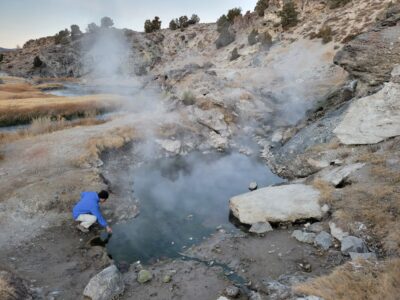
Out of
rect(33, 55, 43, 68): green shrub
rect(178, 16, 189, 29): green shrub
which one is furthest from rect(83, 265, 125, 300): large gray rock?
rect(178, 16, 189, 29): green shrub

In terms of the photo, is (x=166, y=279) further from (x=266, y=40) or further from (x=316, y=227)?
(x=266, y=40)

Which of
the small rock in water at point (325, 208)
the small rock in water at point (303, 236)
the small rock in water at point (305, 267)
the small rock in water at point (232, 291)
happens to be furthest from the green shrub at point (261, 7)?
the small rock in water at point (232, 291)

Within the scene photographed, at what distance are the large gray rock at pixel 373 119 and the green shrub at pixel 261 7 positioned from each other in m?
46.7

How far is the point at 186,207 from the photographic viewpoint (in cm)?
1459

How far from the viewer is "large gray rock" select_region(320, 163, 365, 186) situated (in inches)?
543

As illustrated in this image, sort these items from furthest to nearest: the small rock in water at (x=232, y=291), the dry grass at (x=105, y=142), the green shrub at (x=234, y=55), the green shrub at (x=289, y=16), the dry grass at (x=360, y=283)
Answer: the green shrub at (x=234, y=55), the green shrub at (x=289, y=16), the dry grass at (x=105, y=142), the small rock in water at (x=232, y=291), the dry grass at (x=360, y=283)

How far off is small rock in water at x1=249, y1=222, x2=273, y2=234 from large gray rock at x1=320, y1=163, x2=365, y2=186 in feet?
11.6

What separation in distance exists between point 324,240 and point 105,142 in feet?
44.4

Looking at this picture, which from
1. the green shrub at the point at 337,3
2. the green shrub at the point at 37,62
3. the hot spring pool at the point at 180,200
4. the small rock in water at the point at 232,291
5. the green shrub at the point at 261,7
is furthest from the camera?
the green shrub at the point at 37,62

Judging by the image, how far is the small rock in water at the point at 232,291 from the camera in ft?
28.8

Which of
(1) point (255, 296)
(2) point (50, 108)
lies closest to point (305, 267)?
(1) point (255, 296)

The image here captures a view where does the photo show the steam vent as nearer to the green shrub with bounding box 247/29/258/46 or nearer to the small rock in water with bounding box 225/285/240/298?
the small rock in water with bounding box 225/285/240/298

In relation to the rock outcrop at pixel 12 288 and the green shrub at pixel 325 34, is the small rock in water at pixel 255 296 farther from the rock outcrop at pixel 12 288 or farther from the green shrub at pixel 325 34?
the green shrub at pixel 325 34

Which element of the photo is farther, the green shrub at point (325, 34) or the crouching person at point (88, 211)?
the green shrub at point (325, 34)
